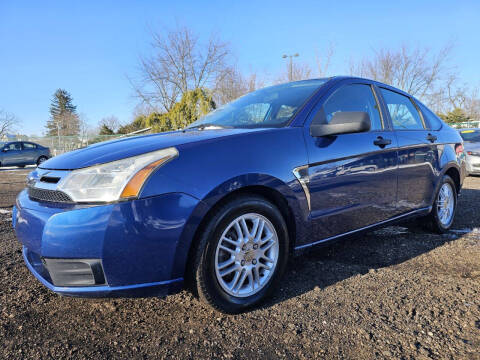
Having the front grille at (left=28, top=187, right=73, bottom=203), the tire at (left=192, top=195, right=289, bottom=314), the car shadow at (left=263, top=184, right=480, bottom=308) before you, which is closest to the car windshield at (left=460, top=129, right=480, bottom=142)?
the car shadow at (left=263, top=184, right=480, bottom=308)

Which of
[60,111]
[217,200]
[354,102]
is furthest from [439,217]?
[60,111]

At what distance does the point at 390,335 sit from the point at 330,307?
0.37m

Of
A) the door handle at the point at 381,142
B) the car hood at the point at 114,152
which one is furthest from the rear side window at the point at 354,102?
the car hood at the point at 114,152

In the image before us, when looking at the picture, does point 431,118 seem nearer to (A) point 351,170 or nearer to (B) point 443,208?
(B) point 443,208

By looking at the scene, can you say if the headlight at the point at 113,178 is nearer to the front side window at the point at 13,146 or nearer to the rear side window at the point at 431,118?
the rear side window at the point at 431,118

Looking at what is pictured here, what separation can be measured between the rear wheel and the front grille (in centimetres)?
341

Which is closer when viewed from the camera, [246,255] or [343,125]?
[246,255]

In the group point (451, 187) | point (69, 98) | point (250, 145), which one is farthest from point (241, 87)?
point (69, 98)

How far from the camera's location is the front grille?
174cm

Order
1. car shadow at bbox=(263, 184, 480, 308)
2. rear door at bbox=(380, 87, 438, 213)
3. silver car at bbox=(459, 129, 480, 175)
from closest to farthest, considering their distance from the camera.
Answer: car shadow at bbox=(263, 184, 480, 308), rear door at bbox=(380, 87, 438, 213), silver car at bbox=(459, 129, 480, 175)

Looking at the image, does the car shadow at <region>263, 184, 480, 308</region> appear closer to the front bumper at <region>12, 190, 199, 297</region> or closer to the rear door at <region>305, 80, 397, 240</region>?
the rear door at <region>305, 80, 397, 240</region>

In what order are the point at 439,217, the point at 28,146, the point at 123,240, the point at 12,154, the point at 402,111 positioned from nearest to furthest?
the point at 123,240 → the point at 402,111 → the point at 439,217 → the point at 12,154 → the point at 28,146

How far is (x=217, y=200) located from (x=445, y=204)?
9.99 ft

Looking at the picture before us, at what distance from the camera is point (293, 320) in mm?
1920
